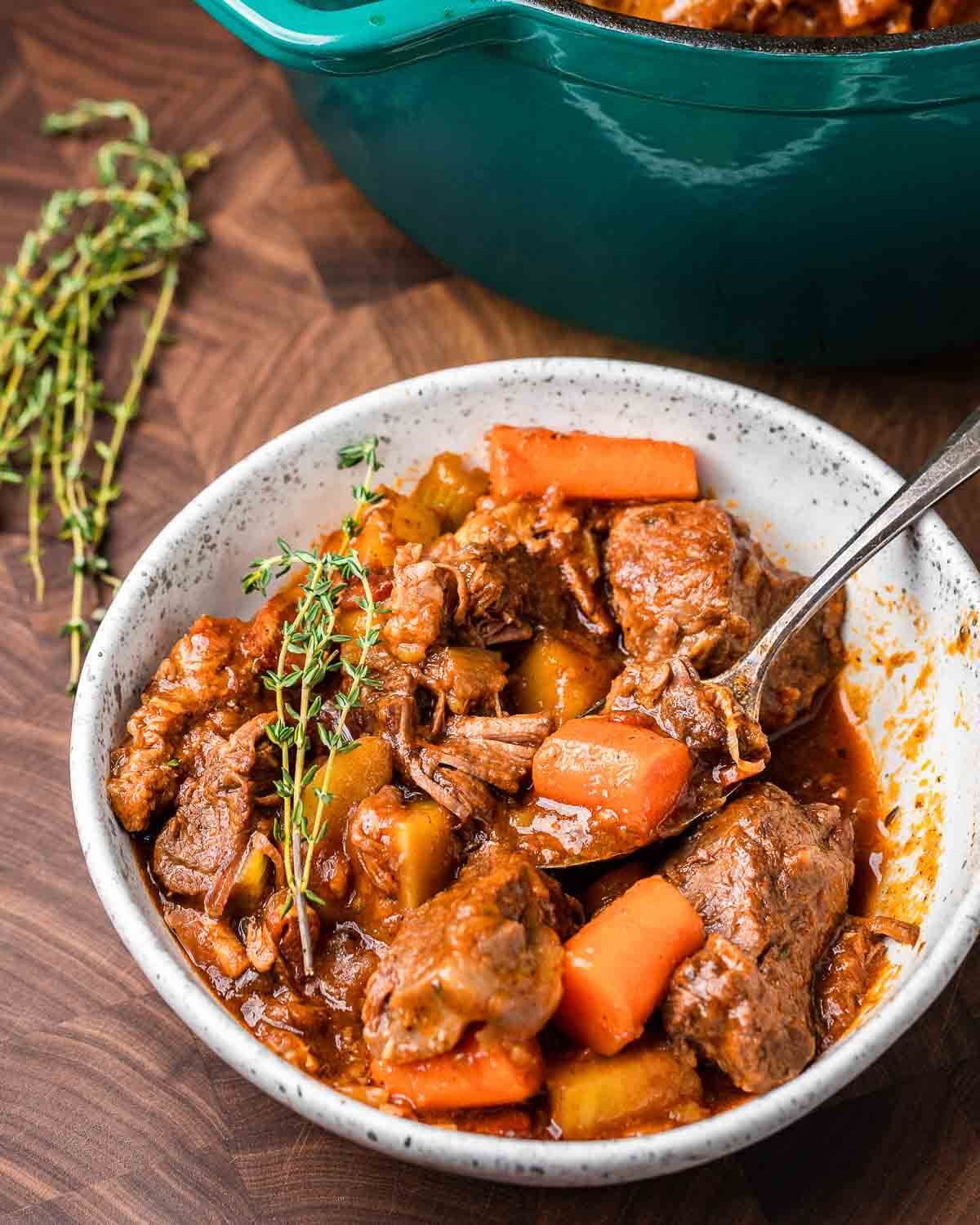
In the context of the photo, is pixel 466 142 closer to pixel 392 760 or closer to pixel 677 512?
pixel 677 512

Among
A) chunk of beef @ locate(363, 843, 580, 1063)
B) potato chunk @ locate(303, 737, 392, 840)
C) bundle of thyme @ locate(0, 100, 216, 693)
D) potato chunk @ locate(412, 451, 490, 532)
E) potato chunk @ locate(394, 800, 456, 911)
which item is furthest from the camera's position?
bundle of thyme @ locate(0, 100, 216, 693)

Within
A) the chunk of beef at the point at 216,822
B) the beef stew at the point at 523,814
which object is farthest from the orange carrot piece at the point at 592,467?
the chunk of beef at the point at 216,822

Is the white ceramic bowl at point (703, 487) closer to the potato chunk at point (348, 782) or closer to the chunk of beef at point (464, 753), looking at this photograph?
the potato chunk at point (348, 782)

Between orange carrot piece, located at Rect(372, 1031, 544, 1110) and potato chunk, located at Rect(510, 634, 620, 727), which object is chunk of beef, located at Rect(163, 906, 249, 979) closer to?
orange carrot piece, located at Rect(372, 1031, 544, 1110)

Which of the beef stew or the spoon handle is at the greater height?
the spoon handle

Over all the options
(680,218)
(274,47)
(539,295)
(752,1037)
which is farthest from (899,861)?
(274,47)

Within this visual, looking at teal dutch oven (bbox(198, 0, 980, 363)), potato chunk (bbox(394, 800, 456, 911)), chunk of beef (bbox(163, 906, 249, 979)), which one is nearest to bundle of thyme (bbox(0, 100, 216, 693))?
teal dutch oven (bbox(198, 0, 980, 363))
